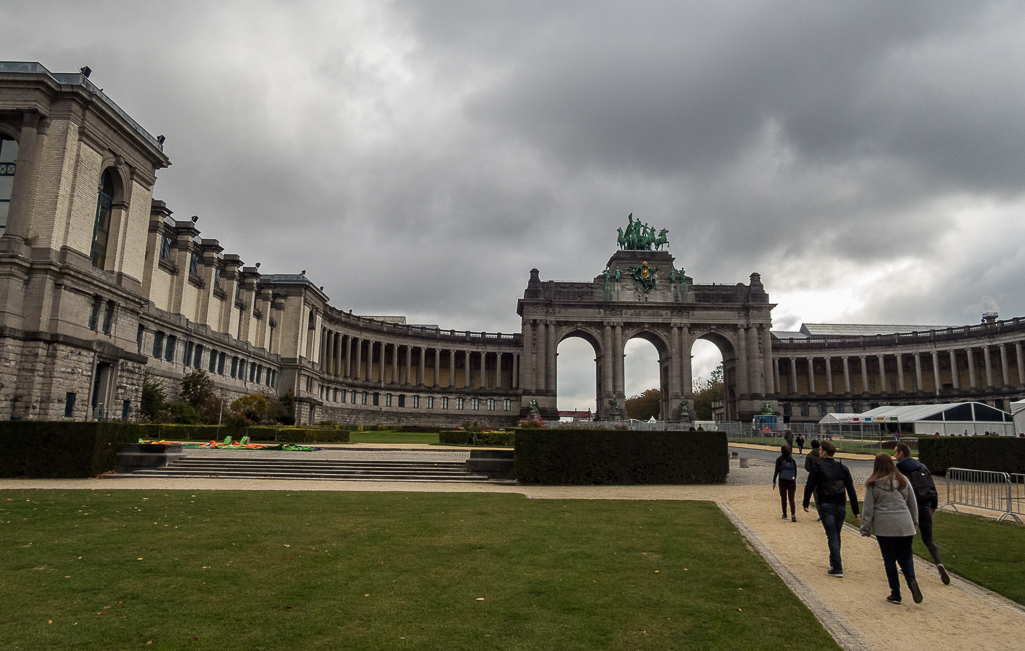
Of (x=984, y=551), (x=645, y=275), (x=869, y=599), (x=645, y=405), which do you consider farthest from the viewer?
(x=645, y=405)

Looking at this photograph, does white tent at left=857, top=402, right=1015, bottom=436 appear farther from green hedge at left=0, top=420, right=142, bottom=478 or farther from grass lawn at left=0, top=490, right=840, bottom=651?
green hedge at left=0, top=420, right=142, bottom=478

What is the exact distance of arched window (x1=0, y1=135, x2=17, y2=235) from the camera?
3416 cm

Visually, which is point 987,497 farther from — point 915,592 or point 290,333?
point 290,333

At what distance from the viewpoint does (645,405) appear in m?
137

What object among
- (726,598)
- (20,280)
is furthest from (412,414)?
(726,598)

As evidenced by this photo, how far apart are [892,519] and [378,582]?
7316mm

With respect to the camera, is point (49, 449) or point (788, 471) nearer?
point (788, 471)

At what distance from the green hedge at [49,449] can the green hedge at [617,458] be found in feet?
52.1

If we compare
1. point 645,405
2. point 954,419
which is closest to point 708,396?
point 645,405

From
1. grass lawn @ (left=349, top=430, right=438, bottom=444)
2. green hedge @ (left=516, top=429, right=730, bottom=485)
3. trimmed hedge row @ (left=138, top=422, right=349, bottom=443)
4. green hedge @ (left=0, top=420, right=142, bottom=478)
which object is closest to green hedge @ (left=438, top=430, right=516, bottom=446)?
grass lawn @ (left=349, top=430, right=438, bottom=444)

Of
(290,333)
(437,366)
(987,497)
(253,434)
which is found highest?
(290,333)

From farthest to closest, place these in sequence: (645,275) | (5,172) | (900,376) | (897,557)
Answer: (645,275)
(900,376)
(5,172)
(897,557)

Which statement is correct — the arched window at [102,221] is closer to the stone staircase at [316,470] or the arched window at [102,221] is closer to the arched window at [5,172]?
the arched window at [5,172]

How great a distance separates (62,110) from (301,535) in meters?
34.8
